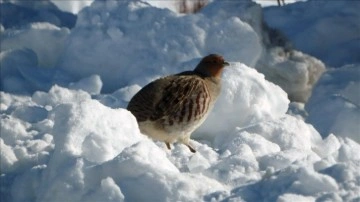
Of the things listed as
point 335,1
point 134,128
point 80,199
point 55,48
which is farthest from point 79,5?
point 80,199

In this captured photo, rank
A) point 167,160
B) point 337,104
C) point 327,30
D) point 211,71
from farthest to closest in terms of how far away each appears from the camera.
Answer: point 327,30 → point 337,104 → point 211,71 → point 167,160

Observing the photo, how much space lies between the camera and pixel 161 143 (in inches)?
217

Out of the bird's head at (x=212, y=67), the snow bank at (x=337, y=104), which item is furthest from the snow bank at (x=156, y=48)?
the bird's head at (x=212, y=67)

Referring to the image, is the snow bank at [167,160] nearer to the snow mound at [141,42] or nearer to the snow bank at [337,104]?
the snow bank at [337,104]

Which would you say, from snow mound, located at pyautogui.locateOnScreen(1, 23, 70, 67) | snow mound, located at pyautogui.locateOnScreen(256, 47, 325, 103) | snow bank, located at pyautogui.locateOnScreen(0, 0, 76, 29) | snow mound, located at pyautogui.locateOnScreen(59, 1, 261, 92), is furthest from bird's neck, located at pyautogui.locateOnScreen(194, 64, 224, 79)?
snow bank, located at pyautogui.locateOnScreen(0, 0, 76, 29)

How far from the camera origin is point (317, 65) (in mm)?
7605

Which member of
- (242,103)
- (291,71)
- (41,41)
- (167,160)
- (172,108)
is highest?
(167,160)

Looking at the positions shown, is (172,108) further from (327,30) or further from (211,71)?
(327,30)

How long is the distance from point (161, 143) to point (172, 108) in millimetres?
225

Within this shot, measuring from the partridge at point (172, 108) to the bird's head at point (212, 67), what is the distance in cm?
21

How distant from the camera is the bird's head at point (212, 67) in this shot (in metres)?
5.89

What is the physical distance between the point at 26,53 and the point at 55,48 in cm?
37

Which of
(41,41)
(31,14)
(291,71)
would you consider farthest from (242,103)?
(31,14)

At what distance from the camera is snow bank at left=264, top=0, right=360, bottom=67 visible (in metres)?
8.21
